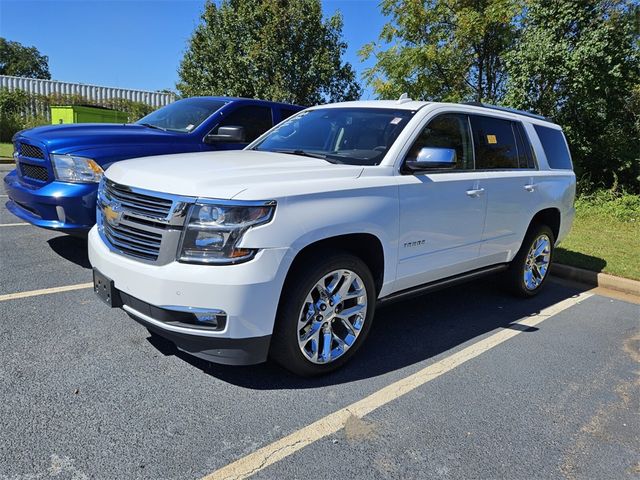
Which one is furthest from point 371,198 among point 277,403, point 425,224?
point 277,403

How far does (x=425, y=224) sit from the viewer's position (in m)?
3.81

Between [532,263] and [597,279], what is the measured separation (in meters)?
1.41

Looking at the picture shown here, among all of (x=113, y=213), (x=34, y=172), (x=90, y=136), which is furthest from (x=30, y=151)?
(x=113, y=213)

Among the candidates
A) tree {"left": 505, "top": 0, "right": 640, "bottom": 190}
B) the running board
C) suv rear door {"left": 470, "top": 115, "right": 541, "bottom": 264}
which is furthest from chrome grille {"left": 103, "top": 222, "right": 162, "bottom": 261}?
tree {"left": 505, "top": 0, "right": 640, "bottom": 190}

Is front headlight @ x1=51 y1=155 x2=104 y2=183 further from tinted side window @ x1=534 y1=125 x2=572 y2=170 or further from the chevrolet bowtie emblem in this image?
tinted side window @ x1=534 y1=125 x2=572 y2=170

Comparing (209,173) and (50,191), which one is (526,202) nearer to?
(209,173)

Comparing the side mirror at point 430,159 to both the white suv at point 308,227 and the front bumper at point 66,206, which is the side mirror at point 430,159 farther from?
the front bumper at point 66,206

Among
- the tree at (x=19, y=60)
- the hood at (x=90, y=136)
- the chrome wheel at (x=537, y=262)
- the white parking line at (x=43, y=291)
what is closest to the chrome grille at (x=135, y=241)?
the white parking line at (x=43, y=291)

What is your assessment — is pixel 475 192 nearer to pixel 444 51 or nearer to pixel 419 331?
pixel 419 331

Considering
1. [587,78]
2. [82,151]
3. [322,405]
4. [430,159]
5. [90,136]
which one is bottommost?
[322,405]

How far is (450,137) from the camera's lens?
4.27 meters

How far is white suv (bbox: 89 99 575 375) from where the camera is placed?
9.34ft

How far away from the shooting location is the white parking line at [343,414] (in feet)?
8.09

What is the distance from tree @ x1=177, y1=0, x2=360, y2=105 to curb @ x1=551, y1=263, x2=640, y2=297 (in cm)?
1280
